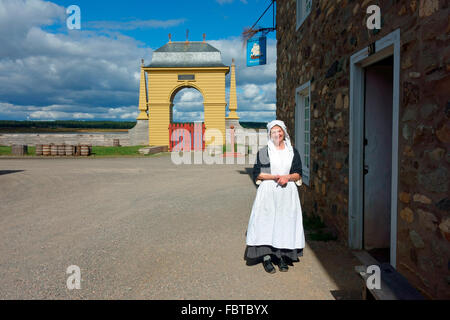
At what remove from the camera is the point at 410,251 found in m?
3.14

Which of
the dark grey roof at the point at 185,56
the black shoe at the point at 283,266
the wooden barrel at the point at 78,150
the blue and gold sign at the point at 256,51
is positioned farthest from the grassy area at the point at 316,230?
the dark grey roof at the point at 185,56

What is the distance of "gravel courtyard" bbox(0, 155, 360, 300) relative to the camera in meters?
3.55

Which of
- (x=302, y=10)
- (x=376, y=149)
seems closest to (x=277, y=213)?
(x=376, y=149)

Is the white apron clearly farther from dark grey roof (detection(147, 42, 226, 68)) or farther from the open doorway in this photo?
dark grey roof (detection(147, 42, 226, 68))

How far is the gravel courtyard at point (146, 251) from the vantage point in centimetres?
355

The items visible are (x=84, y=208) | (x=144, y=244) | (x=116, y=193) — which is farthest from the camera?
(x=116, y=193)

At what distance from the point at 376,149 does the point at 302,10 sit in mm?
4007

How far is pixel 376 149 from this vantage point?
456 cm

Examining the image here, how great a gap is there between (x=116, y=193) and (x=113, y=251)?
4.71 m

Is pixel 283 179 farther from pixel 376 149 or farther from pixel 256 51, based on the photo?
pixel 256 51

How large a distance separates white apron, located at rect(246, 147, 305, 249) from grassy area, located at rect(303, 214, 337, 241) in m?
1.30
